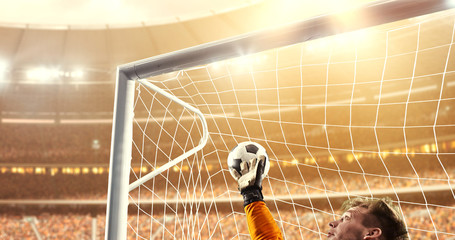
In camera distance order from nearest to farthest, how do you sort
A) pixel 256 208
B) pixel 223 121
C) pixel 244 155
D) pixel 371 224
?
pixel 371 224
pixel 256 208
pixel 244 155
pixel 223 121

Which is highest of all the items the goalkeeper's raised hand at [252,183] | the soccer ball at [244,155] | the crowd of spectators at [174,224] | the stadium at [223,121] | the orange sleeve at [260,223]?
the stadium at [223,121]

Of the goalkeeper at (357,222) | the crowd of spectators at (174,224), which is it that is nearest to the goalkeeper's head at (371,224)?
the goalkeeper at (357,222)

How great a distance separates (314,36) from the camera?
3.55 ft

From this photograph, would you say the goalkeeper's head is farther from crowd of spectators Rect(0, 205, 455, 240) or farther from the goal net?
crowd of spectators Rect(0, 205, 455, 240)

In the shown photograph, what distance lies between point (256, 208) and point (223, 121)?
8366 millimetres

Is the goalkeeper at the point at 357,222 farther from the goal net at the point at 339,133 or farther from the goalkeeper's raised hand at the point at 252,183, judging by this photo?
the goal net at the point at 339,133

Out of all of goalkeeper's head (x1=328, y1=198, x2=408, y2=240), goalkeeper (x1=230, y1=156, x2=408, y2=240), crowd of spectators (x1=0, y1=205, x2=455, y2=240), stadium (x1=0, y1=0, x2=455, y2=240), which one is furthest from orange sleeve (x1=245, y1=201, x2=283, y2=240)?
crowd of spectators (x1=0, y1=205, x2=455, y2=240)

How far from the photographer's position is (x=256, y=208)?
1.11 metres

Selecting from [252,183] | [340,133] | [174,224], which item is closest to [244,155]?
[252,183]

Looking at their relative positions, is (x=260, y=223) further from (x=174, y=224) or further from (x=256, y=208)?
(x=174, y=224)

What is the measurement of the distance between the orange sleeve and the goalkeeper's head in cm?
17

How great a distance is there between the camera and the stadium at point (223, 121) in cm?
800

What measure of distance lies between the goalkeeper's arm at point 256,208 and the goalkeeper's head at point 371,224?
0.18 m

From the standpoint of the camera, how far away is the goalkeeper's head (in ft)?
3.25
